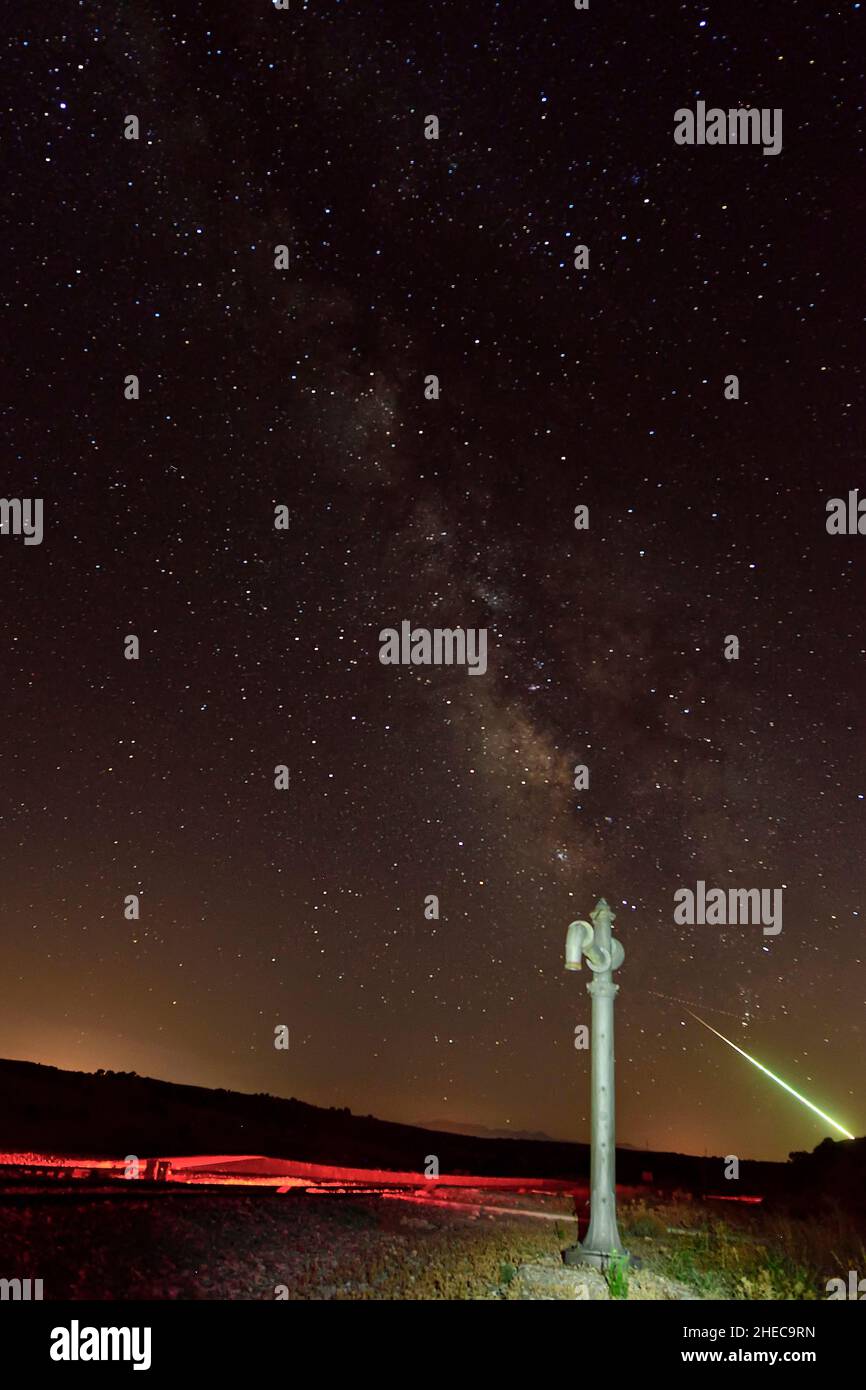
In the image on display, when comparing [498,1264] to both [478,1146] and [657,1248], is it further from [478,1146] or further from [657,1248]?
[478,1146]

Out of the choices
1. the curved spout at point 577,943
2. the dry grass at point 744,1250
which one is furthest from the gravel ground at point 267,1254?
the curved spout at point 577,943

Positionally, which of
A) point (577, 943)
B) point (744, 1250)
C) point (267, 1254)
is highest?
point (577, 943)

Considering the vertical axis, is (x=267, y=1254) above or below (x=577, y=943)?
below

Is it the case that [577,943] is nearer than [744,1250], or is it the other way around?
[577,943]

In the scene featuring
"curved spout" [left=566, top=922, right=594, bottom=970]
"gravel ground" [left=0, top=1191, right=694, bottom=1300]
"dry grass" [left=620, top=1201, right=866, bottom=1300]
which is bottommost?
"dry grass" [left=620, top=1201, right=866, bottom=1300]

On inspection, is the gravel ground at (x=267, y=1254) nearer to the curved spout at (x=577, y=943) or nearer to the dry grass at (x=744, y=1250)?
the dry grass at (x=744, y=1250)

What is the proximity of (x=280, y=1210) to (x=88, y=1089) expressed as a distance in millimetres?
37954

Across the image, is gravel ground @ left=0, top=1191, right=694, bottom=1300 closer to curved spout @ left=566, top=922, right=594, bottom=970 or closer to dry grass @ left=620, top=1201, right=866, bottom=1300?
dry grass @ left=620, top=1201, right=866, bottom=1300

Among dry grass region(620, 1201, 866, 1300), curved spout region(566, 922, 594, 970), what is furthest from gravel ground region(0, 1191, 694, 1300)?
curved spout region(566, 922, 594, 970)

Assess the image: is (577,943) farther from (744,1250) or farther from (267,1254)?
(744,1250)

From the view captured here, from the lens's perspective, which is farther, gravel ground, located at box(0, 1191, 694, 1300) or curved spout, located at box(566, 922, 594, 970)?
curved spout, located at box(566, 922, 594, 970)

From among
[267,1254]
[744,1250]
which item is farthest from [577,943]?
[744,1250]

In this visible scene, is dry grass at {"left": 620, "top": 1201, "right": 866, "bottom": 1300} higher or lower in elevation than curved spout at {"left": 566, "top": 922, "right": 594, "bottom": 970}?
lower

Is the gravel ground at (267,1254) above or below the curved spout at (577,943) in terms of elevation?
below
